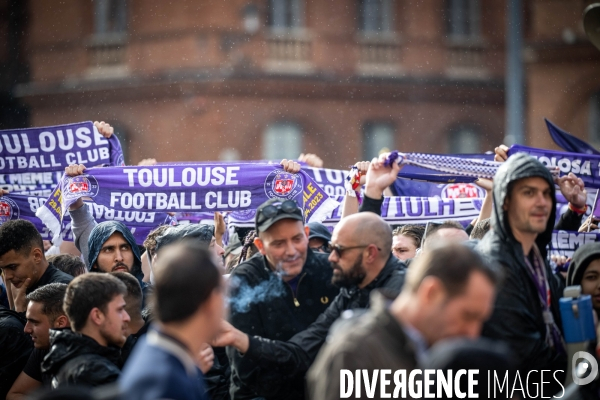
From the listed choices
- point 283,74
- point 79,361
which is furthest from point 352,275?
point 283,74

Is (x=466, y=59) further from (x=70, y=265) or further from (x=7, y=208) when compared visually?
(x=70, y=265)

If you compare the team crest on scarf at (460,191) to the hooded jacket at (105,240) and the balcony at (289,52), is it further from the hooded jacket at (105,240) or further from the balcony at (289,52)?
the balcony at (289,52)

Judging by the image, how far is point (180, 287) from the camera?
375 centimetres

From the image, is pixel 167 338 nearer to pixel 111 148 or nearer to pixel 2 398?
pixel 2 398

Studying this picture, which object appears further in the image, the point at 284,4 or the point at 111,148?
the point at 284,4

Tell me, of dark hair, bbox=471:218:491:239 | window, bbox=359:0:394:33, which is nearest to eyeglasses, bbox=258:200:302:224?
dark hair, bbox=471:218:491:239

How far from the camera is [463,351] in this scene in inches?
133

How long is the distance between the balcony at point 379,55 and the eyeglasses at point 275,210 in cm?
2492

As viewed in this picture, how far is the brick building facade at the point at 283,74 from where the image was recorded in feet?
95.0

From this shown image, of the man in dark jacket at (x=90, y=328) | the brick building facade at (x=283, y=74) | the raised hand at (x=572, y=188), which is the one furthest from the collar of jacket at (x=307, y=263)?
the brick building facade at (x=283, y=74)

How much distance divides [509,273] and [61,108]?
25644 millimetres

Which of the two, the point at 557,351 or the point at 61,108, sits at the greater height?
the point at 61,108

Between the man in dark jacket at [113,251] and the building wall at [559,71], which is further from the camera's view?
the building wall at [559,71]

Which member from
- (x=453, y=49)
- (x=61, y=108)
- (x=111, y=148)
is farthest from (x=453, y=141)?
(x=111, y=148)
